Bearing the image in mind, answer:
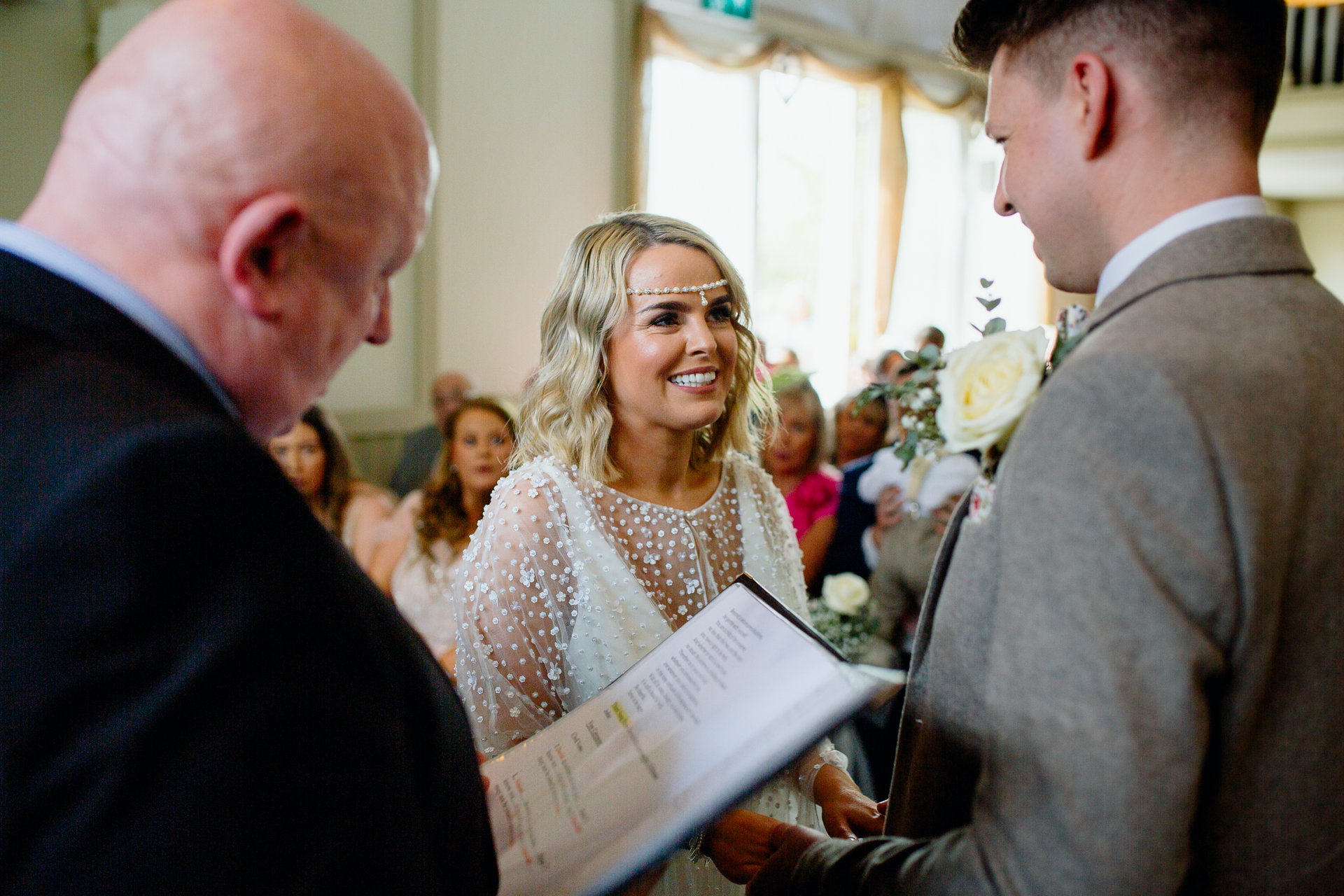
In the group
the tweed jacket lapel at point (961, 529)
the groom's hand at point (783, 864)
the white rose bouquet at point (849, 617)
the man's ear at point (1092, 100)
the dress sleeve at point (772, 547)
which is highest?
the man's ear at point (1092, 100)

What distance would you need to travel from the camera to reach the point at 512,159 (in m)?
6.62

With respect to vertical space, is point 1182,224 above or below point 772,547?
above

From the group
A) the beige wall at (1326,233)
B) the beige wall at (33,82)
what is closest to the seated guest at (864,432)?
the beige wall at (33,82)

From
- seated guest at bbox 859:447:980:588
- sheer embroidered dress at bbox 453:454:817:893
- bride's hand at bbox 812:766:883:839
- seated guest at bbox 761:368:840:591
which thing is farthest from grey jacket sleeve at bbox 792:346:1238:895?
seated guest at bbox 761:368:840:591

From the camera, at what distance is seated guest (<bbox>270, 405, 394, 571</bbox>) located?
403 cm

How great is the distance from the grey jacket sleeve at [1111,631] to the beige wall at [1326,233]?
15778 millimetres

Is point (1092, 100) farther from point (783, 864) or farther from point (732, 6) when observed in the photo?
point (732, 6)

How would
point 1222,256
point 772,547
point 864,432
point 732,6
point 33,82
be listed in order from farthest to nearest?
point 732,6 → point 864,432 → point 33,82 → point 772,547 → point 1222,256

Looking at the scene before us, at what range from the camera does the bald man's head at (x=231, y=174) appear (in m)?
0.73

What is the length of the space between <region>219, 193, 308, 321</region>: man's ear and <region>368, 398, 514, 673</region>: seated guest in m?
2.90

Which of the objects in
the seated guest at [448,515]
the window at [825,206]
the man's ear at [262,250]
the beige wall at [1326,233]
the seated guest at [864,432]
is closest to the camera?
the man's ear at [262,250]

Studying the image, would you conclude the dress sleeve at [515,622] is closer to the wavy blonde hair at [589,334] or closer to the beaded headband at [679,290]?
the wavy blonde hair at [589,334]

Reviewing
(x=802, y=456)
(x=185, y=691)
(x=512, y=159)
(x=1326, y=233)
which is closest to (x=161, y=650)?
(x=185, y=691)

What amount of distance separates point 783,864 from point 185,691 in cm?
84
